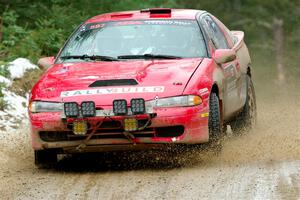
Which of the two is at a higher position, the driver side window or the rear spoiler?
the driver side window

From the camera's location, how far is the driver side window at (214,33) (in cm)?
1041

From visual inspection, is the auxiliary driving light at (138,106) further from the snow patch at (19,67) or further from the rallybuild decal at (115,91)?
the snow patch at (19,67)

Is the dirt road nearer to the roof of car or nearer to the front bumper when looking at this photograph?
the front bumper

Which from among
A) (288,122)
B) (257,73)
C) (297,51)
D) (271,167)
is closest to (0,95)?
(288,122)

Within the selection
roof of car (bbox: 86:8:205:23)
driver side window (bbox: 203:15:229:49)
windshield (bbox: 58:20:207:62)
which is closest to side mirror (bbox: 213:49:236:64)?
windshield (bbox: 58:20:207:62)

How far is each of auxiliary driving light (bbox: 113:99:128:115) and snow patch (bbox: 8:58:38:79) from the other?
6.15 metres

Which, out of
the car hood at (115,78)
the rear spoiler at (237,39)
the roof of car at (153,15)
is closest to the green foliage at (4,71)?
the roof of car at (153,15)

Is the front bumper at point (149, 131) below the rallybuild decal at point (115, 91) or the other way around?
below

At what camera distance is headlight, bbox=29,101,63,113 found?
866 centimetres

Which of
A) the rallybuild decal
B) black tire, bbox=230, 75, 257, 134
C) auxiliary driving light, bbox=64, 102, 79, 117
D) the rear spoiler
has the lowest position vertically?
black tire, bbox=230, 75, 257, 134

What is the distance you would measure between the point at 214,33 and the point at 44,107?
2835mm

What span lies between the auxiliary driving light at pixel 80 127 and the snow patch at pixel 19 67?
5965mm

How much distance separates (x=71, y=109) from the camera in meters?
8.52

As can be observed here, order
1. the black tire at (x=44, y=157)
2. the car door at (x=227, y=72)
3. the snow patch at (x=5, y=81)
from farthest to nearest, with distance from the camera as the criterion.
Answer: the snow patch at (x=5, y=81) → the car door at (x=227, y=72) → the black tire at (x=44, y=157)
